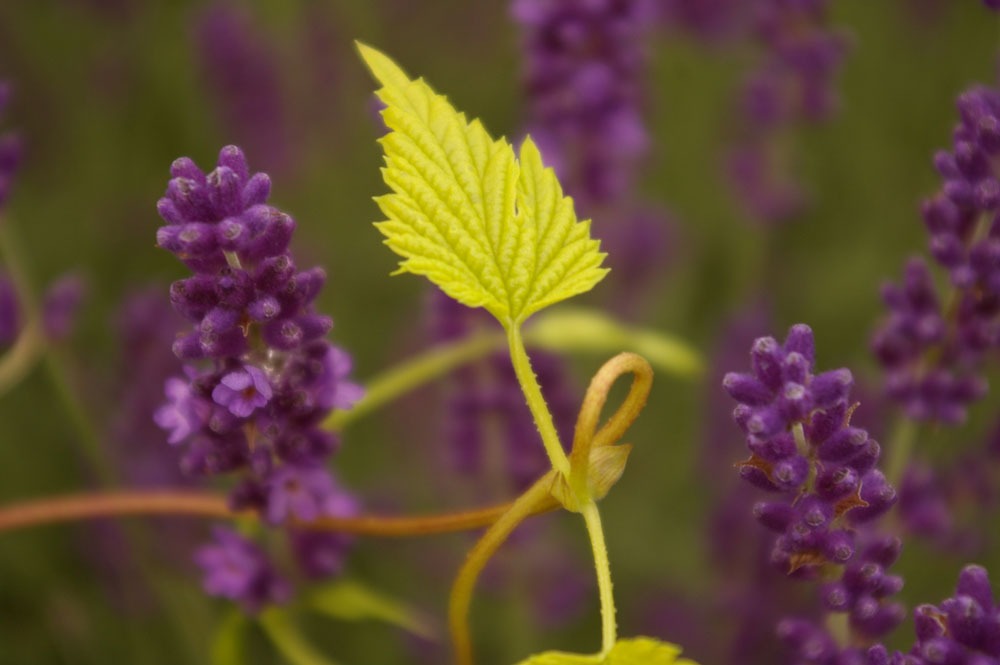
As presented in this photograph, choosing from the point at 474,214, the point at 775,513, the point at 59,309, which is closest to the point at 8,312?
the point at 59,309

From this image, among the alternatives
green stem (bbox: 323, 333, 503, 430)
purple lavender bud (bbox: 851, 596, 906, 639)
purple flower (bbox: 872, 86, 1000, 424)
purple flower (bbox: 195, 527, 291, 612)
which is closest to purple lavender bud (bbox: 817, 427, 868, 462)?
purple lavender bud (bbox: 851, 596, 906, 639)

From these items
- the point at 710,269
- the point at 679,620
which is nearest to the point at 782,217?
the point at 710,269

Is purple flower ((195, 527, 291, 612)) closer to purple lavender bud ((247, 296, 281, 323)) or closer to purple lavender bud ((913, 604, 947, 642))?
purple lavender bud ((247, 296, 281, 323))

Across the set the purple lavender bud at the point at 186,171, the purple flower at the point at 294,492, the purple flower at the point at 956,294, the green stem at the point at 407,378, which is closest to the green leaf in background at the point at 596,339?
the green stem at the point at 407,378

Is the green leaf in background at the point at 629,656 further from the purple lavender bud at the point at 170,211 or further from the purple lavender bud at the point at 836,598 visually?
the purple lavender bud at the point at 170,211

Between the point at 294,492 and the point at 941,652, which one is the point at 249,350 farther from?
the point at 941,652

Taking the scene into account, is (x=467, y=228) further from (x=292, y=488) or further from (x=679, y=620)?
(x=679, y=620)

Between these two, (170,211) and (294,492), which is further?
(294,492)
